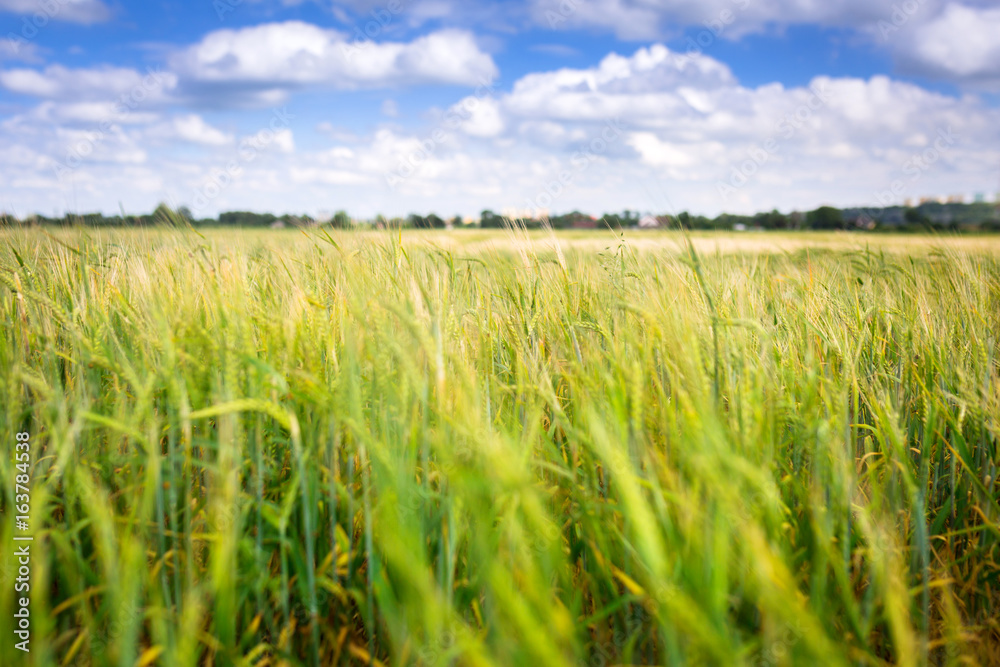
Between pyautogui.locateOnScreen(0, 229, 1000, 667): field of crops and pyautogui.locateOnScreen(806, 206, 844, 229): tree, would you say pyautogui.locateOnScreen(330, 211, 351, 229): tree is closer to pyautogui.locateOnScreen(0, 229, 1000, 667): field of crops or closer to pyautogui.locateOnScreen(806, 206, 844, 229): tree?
pyautogui.locateOnScreen(0, 229, 1000, 667): field of crops

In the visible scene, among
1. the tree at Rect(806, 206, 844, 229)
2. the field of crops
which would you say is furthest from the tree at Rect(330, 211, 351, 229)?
the tree at Rect(806, 206, 844, 229)

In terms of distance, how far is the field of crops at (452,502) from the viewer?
0.84 metres

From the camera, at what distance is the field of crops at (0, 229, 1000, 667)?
0.84 meters

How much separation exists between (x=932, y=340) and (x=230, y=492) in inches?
87.4

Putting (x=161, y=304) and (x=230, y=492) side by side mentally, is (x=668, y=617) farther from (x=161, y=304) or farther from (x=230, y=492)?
(x=161, y=304)

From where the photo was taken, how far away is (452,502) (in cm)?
102

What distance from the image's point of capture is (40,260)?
2.70 meters

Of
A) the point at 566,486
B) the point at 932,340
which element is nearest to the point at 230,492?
the point at 566,486

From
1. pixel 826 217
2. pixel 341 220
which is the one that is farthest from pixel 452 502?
pixel 826 217

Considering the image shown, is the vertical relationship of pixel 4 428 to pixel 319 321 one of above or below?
below

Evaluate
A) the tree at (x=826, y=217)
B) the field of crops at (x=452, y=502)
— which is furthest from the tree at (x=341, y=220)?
the tree at (x=826, y=217)

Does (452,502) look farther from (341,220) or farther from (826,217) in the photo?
(826,217)

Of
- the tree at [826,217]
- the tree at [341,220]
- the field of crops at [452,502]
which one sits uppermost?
the tree at [826,217]

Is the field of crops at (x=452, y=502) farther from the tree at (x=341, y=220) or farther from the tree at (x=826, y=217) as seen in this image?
the tree at (x=826, y=217)
